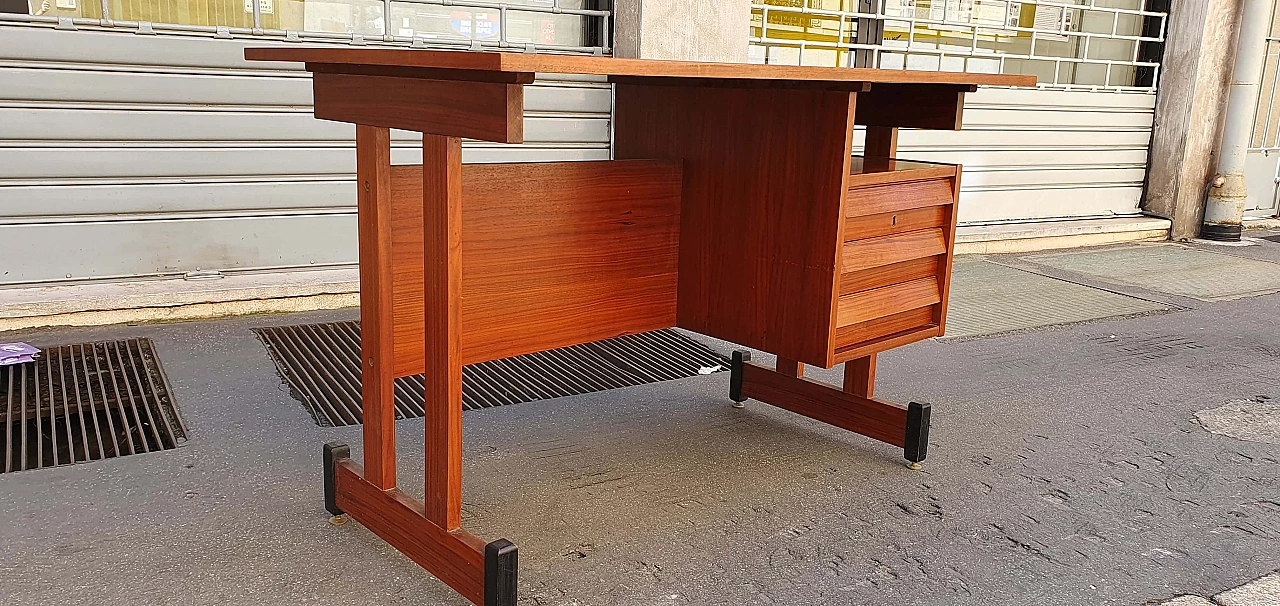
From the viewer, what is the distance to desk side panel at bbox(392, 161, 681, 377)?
7.50 feet

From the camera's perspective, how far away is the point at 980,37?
6.59 meters

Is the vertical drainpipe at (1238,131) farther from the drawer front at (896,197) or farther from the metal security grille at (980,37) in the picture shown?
the drawer front at (896,197)

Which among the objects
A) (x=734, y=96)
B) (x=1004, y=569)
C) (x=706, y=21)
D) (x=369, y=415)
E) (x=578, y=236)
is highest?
(x=706, y=21)

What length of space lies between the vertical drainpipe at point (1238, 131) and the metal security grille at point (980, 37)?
533 millimetres

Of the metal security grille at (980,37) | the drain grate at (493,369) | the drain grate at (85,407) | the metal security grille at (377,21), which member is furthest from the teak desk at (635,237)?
the metal security grille at (980,37)

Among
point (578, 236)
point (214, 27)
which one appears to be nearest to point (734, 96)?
point (578, 236)

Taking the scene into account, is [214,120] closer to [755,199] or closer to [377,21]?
[377,21]

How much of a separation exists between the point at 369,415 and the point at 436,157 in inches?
27.1

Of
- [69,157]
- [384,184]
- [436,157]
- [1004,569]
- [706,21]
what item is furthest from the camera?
[706,21]

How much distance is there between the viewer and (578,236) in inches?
104

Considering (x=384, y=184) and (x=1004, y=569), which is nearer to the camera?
(x=384, y=184)

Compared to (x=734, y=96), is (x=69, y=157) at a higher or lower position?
lower

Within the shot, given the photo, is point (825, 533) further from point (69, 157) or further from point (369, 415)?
point (69, 157)

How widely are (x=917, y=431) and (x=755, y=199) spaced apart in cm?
79
